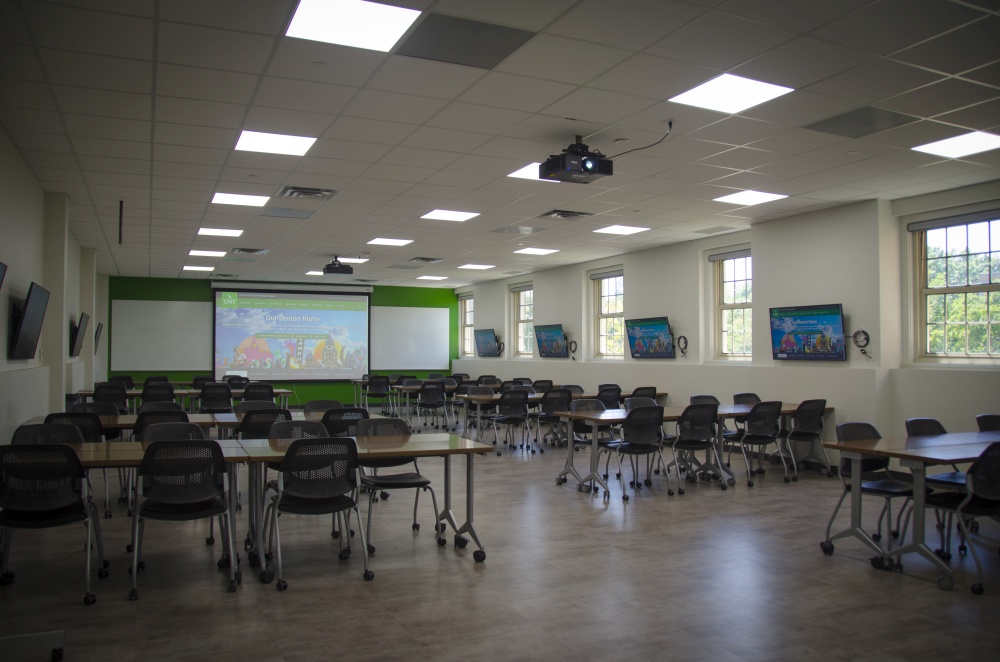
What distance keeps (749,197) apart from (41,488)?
719cm

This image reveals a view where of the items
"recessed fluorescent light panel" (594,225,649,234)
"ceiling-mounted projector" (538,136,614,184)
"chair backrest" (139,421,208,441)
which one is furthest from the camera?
"recessed fluorescent light panel" (594,225,649,234)

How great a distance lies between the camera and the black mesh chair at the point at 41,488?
12.3ft

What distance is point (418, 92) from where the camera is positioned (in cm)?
467

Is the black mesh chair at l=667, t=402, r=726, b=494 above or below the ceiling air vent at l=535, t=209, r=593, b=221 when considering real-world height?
below

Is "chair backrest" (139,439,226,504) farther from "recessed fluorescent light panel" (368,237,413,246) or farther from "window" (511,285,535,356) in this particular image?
"window" (511,285,535,356)

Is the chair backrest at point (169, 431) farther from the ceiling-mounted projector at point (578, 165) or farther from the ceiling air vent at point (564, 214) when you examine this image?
the ceiling air vent at point (564, 214)

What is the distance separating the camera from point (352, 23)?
375cm

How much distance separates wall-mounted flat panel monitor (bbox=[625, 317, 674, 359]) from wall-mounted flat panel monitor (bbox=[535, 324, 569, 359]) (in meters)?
2.00

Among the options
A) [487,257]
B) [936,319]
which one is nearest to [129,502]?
[487,257]

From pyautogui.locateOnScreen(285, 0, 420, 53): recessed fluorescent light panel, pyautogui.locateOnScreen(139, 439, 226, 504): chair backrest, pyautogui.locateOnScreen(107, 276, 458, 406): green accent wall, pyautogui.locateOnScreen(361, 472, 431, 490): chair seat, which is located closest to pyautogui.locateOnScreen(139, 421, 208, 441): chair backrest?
pyautogui.locateOnScreen(139, 439, 226, 504): chair backrest

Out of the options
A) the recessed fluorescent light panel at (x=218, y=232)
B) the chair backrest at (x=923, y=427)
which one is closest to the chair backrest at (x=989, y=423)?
the chair backrest at (x=923, y=427)

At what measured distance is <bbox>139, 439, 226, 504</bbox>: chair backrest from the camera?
3967mm

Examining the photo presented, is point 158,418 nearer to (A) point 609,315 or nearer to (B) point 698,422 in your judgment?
(B) point 698,422

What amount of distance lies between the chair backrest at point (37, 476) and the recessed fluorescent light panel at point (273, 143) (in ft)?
9.38
